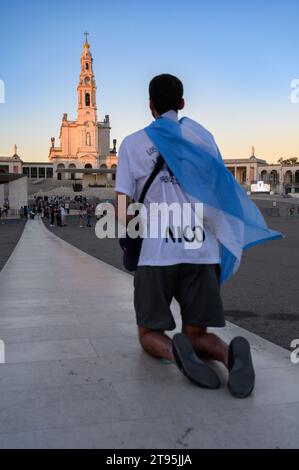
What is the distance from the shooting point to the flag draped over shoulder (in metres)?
2.99

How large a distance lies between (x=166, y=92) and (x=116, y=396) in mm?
1866

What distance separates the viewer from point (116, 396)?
2.61 m

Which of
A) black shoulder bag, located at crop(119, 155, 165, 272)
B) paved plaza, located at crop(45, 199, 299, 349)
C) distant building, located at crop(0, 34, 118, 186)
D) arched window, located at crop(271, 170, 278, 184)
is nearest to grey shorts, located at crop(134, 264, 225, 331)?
black shoulder bag, located at crop(119, 155, 165, 272)

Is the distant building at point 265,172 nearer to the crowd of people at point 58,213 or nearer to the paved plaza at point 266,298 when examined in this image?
the crowd of people at point 58,213

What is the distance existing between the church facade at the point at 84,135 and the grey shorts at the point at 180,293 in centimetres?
10245

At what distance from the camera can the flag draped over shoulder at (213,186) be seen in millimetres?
2994

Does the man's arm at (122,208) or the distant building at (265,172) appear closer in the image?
the man's arm at (122,208)

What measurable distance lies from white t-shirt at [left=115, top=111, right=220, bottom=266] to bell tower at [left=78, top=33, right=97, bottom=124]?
106 metres

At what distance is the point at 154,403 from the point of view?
2.50 meters

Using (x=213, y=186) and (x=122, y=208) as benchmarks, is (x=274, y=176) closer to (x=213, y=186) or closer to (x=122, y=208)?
(x=213, y=186)

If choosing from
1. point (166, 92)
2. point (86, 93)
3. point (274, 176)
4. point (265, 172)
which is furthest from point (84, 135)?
point (166, 92)

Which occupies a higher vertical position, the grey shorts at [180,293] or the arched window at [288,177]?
the arched window at [288,177]

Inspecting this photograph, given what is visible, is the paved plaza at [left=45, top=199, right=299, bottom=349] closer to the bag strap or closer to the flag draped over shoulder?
the flag draped over shoulder

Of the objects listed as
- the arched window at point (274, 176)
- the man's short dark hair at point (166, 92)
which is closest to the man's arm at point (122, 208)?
the man's short dark hair at point (166, 92)
